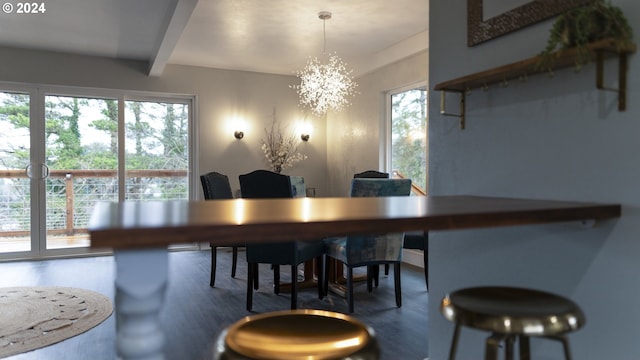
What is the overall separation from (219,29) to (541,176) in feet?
11.7

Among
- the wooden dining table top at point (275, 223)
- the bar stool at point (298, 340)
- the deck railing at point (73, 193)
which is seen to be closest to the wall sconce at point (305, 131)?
the deck railing at point (73, 193)

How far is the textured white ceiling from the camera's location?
3.63 m

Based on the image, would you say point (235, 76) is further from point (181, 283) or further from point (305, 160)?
point (181, 283)

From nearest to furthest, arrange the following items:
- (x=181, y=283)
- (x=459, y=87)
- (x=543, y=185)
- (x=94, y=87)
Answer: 1. (x=543, y=185)
2. (x=459, y=87)
3. (x=181, y=283)
4. (x=94, y=87)

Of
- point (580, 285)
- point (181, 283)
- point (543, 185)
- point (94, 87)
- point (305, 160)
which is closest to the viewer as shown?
Result: point (580, 285)

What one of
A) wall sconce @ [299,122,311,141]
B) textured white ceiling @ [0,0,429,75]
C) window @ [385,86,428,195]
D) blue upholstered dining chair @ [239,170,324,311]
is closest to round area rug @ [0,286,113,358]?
blue upholstered dining chair @ [239,170,324,311]

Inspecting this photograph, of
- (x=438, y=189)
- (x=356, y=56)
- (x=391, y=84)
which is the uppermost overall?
(x=356, y=56)

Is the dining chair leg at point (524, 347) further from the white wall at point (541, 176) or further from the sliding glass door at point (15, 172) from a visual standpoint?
the sliding glass door at point (15, 172)

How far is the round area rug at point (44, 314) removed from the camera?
8.39 ft

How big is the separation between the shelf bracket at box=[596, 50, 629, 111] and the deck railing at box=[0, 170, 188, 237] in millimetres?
5286

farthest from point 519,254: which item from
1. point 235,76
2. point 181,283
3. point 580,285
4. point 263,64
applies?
point 235,76

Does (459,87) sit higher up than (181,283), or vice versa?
(459,87)

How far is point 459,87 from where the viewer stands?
176 centimetres

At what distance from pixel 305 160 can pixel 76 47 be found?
317 centimetres
